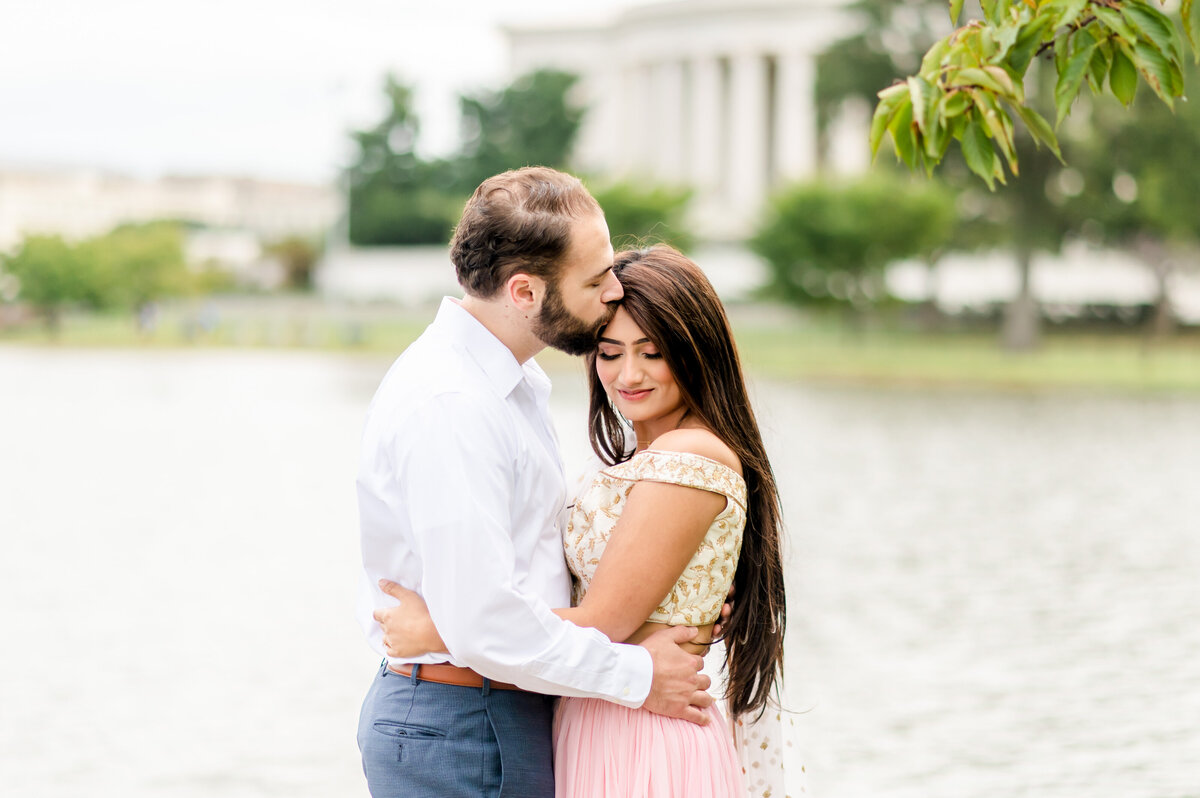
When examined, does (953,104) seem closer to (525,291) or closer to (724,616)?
(525,291)

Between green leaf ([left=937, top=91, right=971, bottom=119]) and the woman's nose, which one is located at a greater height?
green leaf ([left=937, top=91, right=971, bottom=119])

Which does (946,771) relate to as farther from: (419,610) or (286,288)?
(286,288)

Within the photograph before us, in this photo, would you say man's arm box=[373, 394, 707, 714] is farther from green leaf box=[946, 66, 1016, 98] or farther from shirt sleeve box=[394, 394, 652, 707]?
green leaf box=[946, 66, 1016, 98]

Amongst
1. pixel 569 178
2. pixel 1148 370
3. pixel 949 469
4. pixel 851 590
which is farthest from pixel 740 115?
pixel 569 178

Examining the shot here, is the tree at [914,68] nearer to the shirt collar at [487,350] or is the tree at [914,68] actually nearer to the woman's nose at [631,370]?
the woman's nose at [631,370]

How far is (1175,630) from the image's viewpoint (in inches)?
346

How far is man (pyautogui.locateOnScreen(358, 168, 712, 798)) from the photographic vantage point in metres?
2.63

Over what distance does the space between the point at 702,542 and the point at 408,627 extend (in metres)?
0.61

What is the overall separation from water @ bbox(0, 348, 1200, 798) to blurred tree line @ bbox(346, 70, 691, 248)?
156 feet

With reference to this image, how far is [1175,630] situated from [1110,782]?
2998 millimetres

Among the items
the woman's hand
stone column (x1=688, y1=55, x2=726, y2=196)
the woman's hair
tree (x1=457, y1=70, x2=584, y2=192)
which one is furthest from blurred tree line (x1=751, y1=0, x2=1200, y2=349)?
the woman's hand

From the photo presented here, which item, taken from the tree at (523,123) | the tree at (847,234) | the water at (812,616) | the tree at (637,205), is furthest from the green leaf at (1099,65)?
the tree at (523,123)

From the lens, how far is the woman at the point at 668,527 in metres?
2.86

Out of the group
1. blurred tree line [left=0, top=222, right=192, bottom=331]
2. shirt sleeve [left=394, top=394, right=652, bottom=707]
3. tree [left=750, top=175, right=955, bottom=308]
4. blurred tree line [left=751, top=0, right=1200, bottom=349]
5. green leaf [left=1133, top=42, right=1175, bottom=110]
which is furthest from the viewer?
blurred tree line [left=0, top=222, right=192, bottom=331]
